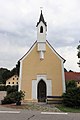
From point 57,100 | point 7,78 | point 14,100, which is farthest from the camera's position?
point 7,78

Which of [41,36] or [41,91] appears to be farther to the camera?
[41,36]

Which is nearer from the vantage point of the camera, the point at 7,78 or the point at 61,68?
the point at 61,68

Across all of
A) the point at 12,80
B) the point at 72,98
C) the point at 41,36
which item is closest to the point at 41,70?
the point at 41,36

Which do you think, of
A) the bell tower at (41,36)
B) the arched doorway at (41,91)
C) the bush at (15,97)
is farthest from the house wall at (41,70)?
the bush at (15,97)

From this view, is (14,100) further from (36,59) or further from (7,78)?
(7,78)

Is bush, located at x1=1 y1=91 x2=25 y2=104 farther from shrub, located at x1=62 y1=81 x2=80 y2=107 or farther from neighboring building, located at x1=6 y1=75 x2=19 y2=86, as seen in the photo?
neighboring building, located at x1=6 y1=75 x2=19 y2=86

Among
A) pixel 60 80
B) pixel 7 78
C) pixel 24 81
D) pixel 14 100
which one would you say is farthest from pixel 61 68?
pixel 7 78

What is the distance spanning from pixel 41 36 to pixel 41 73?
16.3ft

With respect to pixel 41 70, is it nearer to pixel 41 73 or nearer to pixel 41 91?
pixel 41 73

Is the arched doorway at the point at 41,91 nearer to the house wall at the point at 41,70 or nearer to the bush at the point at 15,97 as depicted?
the house wall at the point at 41,70

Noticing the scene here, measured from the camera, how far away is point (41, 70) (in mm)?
25828

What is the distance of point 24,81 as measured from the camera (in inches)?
1010

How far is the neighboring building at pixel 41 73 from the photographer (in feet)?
83.5

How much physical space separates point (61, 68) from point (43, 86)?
10.7ft
